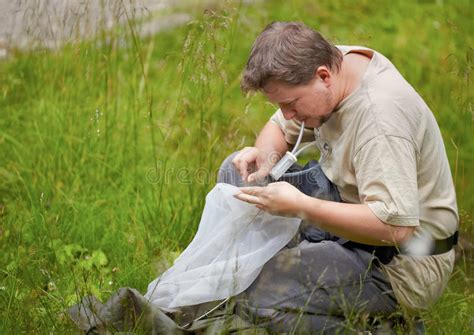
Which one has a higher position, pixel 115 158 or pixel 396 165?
pixel 396 165

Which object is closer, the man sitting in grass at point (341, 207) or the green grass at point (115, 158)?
the man sitting in grass at point (341, 207)

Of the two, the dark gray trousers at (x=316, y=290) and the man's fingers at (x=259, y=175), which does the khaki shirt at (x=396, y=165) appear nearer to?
the dark gray trousers at (x=316, y=290)

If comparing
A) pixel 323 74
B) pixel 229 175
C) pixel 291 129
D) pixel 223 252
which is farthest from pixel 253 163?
pixel 323 74

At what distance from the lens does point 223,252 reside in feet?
9.20

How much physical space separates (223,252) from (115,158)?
1191mm

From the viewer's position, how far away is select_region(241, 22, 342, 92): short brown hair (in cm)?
257

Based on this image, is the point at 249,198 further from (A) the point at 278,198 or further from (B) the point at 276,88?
(B) the point at 276,88

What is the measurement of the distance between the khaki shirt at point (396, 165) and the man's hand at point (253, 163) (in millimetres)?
228

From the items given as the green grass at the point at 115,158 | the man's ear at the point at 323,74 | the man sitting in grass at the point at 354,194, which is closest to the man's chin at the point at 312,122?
the man sitting in grass at the point at 354,194

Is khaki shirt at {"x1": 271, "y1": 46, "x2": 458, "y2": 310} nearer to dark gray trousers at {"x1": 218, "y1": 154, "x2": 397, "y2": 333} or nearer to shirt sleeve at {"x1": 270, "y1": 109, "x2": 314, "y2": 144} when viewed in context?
dark gray trousers at {"x1": 218, "y1": 154, "x2": 397, "y2": 333}

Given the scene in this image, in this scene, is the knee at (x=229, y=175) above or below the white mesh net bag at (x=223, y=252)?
above

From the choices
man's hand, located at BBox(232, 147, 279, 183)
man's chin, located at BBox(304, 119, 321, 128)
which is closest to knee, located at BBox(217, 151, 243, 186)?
man's hand, located at BBox(232, 147, 279, 183)

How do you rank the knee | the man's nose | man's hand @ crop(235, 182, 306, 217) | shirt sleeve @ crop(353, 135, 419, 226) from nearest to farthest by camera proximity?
shirt sleeve @ crop(353, 135, 419, 226) < man's hand @ crop(235, 182, 306, 217) < the man's nose < the knee

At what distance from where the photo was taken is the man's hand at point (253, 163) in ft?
9.53
